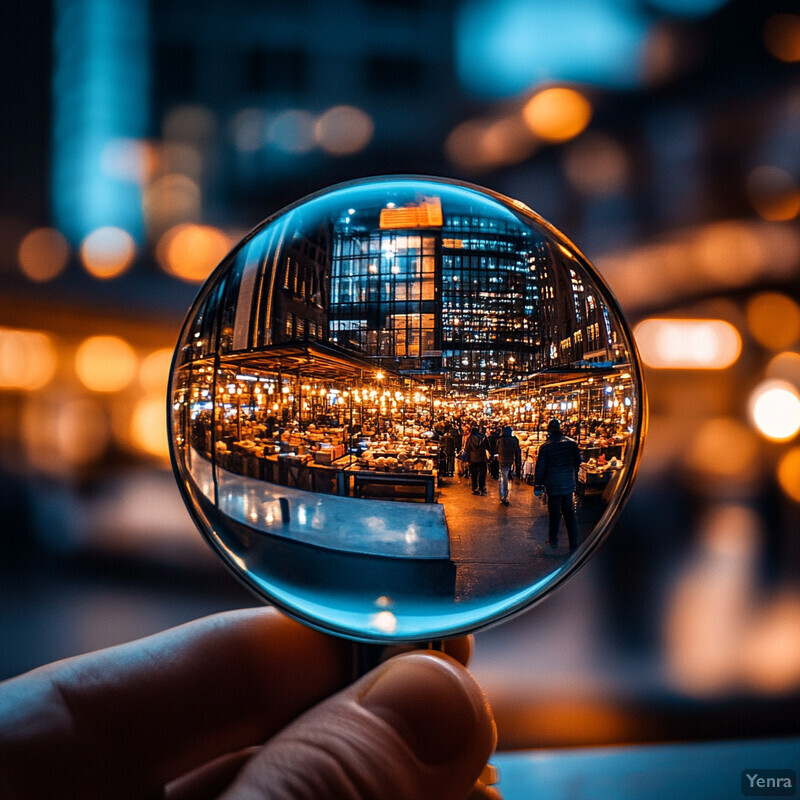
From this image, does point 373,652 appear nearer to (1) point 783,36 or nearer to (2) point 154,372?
(2) point 154,372

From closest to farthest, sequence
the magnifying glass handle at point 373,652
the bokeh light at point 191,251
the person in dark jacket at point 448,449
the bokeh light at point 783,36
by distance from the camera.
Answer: the person in dark jacket at point 448,449
the magnifying glass handle at point 373,652
the bokeh light at point 783,36
the bokeh light at point 191,251

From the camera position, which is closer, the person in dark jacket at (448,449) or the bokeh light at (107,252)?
the person in dark jacket at (448,449)

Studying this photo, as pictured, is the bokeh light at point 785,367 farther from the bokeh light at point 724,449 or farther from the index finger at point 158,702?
the index finger at point 158,702

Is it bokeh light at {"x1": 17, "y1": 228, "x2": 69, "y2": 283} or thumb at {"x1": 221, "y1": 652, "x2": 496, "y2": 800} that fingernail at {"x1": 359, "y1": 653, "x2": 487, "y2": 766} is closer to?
thumb at {"x1": 221, "y1": 652, "x2": 496, "y2": 800}

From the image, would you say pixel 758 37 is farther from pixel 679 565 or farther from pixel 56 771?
pixel 56 771

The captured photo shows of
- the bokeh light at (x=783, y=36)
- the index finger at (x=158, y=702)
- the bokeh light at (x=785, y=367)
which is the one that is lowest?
the index finger at (x=158, y=702)

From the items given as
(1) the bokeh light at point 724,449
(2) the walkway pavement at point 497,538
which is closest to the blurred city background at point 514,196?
(1) the bokeh light at point 724,449

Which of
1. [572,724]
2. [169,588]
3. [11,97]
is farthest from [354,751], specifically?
[11,97]
